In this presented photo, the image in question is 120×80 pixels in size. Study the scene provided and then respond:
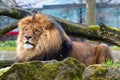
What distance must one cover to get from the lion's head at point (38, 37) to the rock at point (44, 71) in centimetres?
282

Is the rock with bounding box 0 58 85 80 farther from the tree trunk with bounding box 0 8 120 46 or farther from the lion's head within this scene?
the tree trunk with bounding box 0 8 120 46

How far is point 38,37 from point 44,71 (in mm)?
2975

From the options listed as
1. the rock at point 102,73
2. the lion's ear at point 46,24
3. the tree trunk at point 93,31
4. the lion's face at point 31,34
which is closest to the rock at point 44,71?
the rock at point 102,73

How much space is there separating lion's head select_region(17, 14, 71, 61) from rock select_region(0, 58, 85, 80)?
282 centimetres

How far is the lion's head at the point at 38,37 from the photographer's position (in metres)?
6.93

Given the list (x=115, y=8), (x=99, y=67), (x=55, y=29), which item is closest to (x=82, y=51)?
(x=55, y=29)

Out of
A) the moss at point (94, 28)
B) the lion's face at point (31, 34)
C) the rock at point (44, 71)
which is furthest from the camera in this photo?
the moss at point (94, 28)

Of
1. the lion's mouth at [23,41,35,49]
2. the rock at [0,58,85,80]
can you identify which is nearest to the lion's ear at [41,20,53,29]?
the lion's mouth at [23,41,35,49]

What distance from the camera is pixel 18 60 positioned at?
24.1ft

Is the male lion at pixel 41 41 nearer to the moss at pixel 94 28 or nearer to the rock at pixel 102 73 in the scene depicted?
the moss at pixel 94 28

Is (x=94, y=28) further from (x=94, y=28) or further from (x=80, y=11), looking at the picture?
A: (x=80, y=11)

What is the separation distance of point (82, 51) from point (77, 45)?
0.52 ft

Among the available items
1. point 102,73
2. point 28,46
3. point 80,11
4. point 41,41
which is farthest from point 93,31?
point 80,11

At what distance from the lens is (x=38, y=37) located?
6.94 metres
